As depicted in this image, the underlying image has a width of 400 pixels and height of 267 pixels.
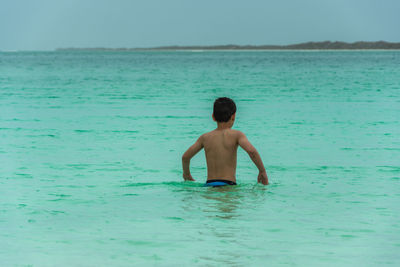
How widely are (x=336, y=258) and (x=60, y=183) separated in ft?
15.3

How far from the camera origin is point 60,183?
8.71 metres

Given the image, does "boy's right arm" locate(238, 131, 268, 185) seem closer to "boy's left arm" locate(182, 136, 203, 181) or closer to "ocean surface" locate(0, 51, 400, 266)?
"ocean surface" locate(0, 51, 400, 266)

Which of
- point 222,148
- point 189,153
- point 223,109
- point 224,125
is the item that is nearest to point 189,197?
point 189,153

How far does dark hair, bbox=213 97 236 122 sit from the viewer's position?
6.86m

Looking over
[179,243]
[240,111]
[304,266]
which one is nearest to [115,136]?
[240,111]

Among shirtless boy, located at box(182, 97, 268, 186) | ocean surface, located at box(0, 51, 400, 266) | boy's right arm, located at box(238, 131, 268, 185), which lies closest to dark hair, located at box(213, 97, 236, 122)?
shirtless boy, located at box(182, 97, 268, 186)

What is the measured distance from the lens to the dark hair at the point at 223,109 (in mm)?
6859

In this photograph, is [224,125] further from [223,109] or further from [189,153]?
[189,153]

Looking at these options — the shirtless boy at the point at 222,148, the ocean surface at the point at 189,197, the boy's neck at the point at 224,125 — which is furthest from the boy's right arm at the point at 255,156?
the ocean surface at the point at 189,197

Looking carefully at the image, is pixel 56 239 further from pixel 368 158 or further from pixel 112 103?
pixel 112 103

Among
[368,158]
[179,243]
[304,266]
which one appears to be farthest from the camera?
[368,158]

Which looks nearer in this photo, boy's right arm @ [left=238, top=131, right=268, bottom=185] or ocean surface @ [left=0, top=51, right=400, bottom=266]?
ocean surface @ [left=0, top=51, right=400, bottom=266]

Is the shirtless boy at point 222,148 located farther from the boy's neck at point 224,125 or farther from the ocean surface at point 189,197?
the ocean surface at point 189,197

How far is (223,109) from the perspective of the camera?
273 inches
